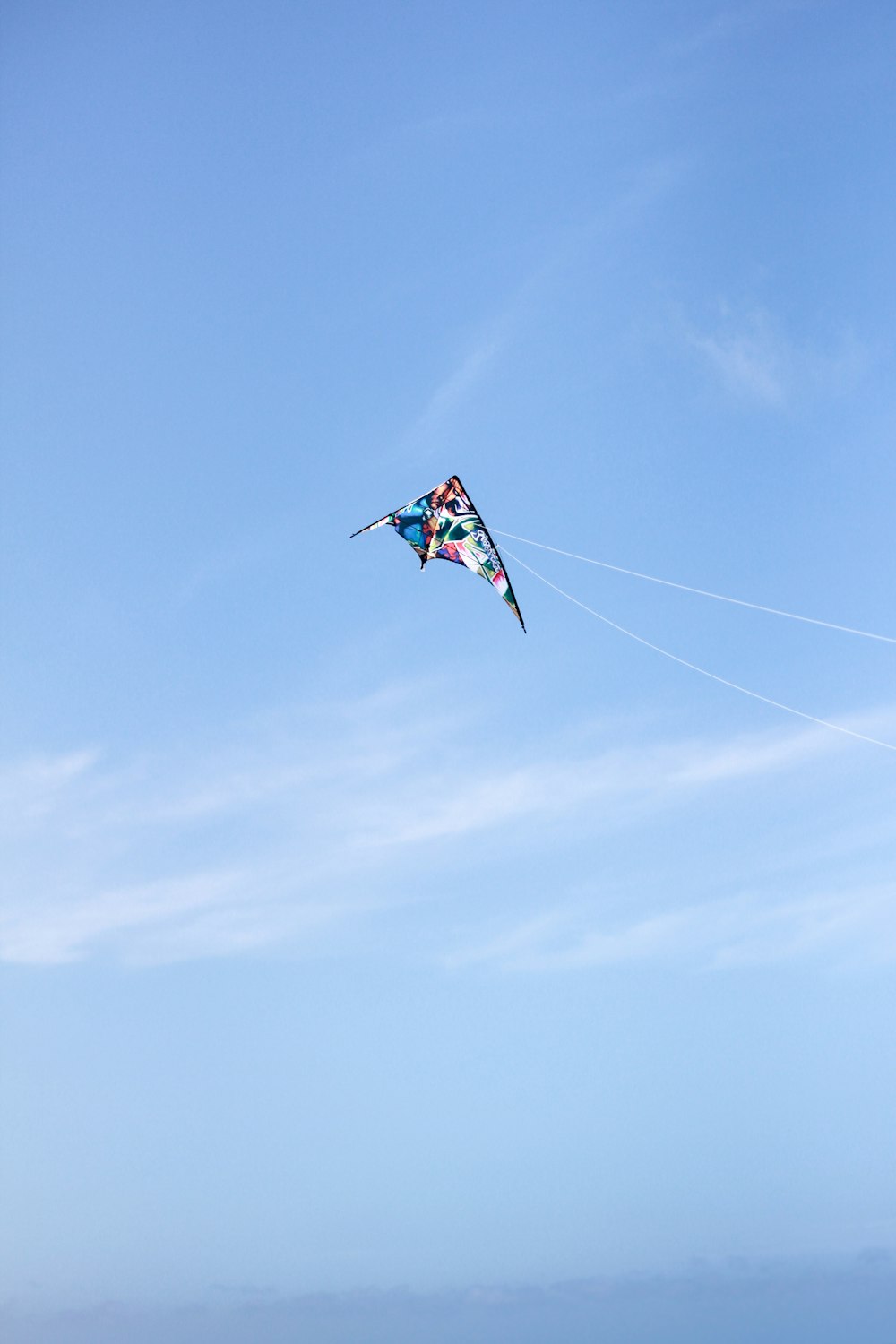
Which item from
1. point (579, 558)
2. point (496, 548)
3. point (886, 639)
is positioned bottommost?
point (886, 639)

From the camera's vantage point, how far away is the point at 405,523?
3275cm

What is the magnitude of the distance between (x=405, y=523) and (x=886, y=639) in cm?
1360

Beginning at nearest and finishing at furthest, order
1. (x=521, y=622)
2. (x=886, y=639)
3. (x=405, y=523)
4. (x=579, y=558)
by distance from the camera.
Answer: (x=886, y=639) < (x=579, y=558) < (x=521, y=622) < (x=405, y=523)

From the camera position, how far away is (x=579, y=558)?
26750 mm

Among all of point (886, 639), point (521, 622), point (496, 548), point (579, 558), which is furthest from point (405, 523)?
point (886, 639)

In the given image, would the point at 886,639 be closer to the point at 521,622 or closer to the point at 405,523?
the point at 521,622

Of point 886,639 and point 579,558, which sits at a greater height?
point 579,558

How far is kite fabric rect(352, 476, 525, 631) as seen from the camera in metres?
31.5

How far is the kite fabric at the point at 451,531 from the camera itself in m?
31.5

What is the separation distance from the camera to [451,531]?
32188 millimetres

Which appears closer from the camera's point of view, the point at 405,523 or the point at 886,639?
the point at 886,639

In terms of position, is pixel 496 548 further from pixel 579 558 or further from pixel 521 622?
pixel 579 558

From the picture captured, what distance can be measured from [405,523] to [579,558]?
7.36 m

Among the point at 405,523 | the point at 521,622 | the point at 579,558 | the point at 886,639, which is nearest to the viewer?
the point at 886,639
